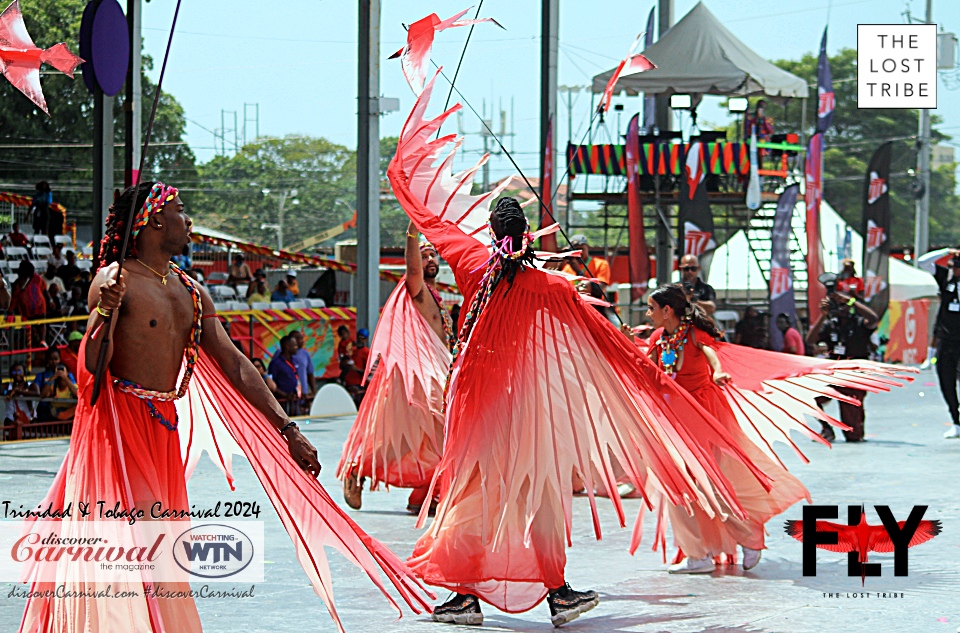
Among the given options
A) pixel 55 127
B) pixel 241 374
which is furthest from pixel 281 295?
pixel 55 127

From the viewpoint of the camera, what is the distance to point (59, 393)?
41.5 ft

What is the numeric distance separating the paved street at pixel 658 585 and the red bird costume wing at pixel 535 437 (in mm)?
312

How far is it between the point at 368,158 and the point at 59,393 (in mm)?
5361

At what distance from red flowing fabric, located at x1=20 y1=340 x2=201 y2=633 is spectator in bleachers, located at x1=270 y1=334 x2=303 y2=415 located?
33.0 feet

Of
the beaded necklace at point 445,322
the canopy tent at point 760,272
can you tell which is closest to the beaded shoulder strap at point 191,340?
the beaded necklace at point 445,322

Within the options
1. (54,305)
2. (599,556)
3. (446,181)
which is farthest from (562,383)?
(54,305)

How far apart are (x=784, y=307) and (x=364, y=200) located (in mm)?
6355

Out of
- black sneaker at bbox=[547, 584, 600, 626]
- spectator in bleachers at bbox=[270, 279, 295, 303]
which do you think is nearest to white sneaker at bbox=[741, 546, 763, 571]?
black sneaker at bbox=[547, 584, 600, 626]

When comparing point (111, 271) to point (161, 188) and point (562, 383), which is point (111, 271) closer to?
point (161, 188)

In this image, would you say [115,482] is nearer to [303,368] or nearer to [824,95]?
[303,368]

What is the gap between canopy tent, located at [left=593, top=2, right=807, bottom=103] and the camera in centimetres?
2127

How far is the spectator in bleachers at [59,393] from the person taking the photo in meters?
12.5

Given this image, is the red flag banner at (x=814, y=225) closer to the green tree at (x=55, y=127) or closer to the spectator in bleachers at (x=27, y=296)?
the spectator in bleachers at (x=27, y=296)

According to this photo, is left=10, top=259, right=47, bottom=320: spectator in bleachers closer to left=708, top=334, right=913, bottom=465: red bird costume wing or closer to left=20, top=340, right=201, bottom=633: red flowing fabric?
left=708, top=334, right=913, bottom=465: red bird costume wing
